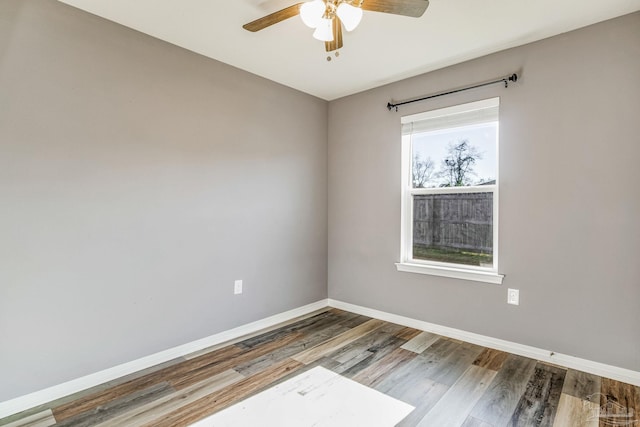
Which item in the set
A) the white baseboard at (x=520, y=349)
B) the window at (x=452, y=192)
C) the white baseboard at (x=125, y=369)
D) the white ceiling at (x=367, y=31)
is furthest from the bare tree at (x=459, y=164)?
the white baseboard at (x=125, y=369)

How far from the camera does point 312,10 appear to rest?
155cm

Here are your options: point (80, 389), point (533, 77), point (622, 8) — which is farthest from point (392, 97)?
point (80, 389)

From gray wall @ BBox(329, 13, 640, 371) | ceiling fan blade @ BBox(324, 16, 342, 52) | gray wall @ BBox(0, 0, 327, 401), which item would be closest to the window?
gray wall @ BBox(329, 13, 640, 371)

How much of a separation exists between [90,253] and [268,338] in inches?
59.5

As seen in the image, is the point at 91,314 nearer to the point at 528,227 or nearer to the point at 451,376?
the point at 451,376

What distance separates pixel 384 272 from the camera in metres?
3.33

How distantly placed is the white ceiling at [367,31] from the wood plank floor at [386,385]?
93.0 inches

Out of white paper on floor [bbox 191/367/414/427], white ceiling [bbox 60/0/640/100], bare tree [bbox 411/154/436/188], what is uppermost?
white ceiling [bbox 60/0/640/100]

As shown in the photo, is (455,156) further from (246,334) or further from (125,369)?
(125,369)

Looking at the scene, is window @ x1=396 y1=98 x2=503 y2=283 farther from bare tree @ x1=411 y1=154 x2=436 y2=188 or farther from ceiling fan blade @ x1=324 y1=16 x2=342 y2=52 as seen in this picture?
ceiling fan blade @ x1=324 y1=16 x2=342 y2=52

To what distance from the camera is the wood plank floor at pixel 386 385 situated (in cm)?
179

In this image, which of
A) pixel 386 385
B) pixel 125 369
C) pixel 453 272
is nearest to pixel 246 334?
pixel 125 369

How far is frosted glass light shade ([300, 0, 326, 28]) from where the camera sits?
5.02 ft

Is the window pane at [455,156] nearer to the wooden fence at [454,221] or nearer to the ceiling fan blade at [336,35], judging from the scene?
the wooden fence at [454,221]
